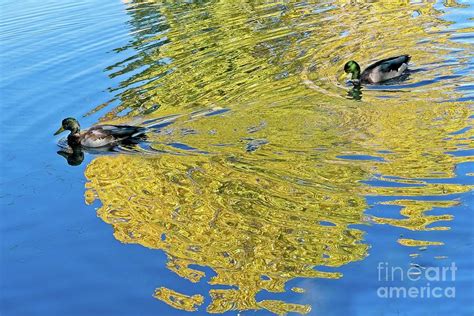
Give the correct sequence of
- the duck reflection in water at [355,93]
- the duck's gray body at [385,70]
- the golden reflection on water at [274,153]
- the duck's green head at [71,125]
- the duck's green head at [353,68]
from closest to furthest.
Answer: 1. the golden reflection on water at [274,153]
2. the duck's green head at [71,125]
3. the duck reflection in water at [355,93]
4. the duck's gray body at [385,70]
5. the duck's green head at [353,68]

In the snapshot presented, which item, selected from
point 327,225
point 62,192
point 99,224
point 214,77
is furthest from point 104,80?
point 327,225

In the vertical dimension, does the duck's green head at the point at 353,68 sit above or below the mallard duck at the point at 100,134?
above

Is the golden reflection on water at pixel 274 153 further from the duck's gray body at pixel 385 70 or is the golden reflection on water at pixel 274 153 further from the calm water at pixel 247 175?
the duck's gray body at pixel 385 70

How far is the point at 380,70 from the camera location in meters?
12.5

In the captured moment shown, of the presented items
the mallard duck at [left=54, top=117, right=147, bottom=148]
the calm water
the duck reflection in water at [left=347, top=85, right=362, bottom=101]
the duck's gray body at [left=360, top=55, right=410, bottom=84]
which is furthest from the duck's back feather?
the duck's gray body at [left=360, top=55, right=410, bottom=84]

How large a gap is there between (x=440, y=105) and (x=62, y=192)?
5497 millimetres

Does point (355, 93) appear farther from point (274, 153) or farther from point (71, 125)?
point (71, 125)

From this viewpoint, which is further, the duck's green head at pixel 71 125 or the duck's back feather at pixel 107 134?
the duck's green head at pixel 71 125

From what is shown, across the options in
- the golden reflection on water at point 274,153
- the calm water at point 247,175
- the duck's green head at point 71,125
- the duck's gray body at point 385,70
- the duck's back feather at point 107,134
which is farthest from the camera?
the duck's gray body at point 385,70

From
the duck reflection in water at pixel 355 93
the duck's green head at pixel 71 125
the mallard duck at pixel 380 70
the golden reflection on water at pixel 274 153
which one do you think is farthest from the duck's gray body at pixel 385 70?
the duck's green head at pixel 71 125

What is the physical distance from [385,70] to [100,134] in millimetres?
4738

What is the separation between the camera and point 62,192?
10.1 m

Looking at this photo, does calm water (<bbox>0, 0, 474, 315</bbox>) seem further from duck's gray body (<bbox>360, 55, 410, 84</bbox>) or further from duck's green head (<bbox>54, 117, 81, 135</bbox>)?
duck's green head (<bbox>54, 117, 81, 135</bbox>)

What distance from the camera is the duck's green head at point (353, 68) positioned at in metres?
12.5
